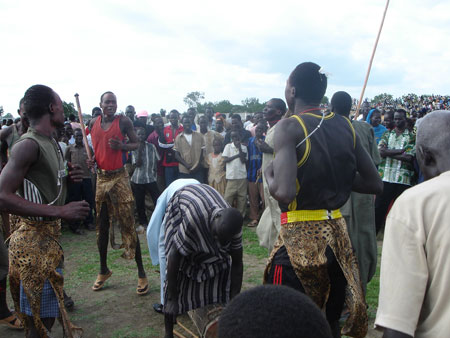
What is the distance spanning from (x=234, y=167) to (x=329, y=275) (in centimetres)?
584

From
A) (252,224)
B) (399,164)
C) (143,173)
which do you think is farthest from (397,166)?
(143,173)

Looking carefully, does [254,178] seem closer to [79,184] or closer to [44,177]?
[79,184]

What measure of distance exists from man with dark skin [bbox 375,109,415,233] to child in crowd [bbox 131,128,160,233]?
4270 millimetres

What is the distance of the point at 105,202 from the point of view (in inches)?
186

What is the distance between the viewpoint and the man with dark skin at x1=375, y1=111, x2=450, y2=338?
4.12 ft

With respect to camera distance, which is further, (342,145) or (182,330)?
(182,330)

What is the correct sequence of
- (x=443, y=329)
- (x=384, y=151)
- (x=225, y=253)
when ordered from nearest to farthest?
(x=443, y=329) < (x=225, y=253) < (x=384, y=151)

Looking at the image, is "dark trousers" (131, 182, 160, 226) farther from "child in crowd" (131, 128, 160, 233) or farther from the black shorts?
the black shorts

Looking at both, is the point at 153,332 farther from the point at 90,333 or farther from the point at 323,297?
the point at 323,297

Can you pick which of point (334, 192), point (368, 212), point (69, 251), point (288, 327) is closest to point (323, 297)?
point (334, 192)

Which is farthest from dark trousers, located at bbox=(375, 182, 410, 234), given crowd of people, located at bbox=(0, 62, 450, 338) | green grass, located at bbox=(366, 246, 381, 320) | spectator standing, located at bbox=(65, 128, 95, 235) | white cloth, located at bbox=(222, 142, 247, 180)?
spectator standing, located at bbox=(65, 128, 95, 235)

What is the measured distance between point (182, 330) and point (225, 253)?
116 centimetres

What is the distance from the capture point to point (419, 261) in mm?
1276

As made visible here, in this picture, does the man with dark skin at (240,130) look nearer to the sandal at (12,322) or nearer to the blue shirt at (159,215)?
the blue shirt at (159,215)
